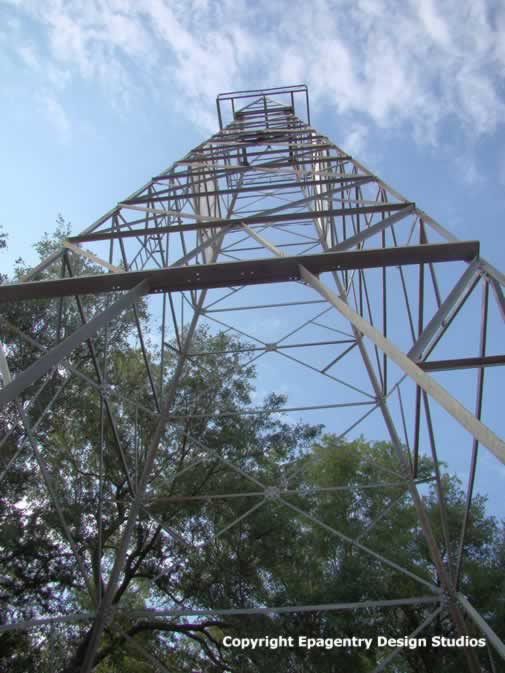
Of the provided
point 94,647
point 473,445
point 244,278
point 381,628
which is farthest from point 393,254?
point 381,628

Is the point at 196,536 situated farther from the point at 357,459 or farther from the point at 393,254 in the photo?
the point at 393,254

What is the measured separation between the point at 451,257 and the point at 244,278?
180 centimetres

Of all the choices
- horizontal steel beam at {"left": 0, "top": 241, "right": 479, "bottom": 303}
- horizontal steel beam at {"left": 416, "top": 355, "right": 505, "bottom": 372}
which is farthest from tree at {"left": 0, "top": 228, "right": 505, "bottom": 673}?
horizontal steel beam at {"left": 416, "top": 355, "right": 505, "bottom": 372}

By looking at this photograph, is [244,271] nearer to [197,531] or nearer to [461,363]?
[461,363]

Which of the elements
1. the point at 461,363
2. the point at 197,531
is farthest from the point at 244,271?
the point at 197,531

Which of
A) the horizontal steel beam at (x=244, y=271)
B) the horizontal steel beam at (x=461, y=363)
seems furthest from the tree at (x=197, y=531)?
the horizontal steel beam at (x=461, y=363)

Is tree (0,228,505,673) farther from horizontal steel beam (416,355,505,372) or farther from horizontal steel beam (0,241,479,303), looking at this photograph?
horizontal steel beam (416,355,505,372)

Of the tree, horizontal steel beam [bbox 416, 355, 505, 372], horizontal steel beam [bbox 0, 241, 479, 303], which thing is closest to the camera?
horizontal steel beam [bbox 416, 355, 505, 372]

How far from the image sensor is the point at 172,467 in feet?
42.5

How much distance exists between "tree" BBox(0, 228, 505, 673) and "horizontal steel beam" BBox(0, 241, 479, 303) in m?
4.84

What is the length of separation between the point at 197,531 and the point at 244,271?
888 cm

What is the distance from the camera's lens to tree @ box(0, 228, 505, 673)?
10367mm

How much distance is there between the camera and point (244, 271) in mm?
4543

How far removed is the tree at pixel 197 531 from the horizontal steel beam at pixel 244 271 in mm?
4836
